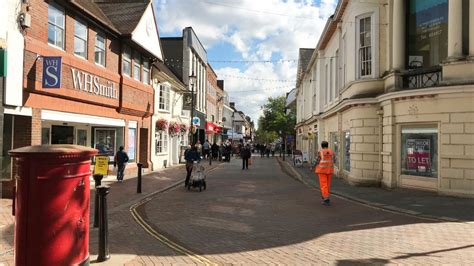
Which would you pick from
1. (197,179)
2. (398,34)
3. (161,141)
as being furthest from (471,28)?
(161,141)

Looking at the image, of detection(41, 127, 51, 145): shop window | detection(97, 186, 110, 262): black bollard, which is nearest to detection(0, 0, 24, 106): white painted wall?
detection(41, 127, 51, 145): shop window

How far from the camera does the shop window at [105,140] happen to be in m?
19.8

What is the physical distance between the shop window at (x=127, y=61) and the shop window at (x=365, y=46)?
10422mm

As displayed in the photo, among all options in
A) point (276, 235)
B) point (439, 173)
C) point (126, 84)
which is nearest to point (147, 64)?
point (126, 84)

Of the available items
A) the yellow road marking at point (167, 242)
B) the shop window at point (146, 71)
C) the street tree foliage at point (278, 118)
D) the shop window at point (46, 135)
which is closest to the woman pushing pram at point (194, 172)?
the yellow road marking at point (167, 242)

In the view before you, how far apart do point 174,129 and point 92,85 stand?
13046 mm

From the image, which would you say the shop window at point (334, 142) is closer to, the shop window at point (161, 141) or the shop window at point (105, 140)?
the shop window at point (161, 141)

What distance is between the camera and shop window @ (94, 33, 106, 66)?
57.1 feet

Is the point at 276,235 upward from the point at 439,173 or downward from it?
downward

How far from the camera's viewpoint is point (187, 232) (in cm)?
827

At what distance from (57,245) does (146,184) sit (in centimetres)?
1216

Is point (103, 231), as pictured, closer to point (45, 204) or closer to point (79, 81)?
point (45, 204)

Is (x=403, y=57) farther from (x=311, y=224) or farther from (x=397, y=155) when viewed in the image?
(x=311, y=224)

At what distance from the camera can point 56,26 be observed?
14.1m
